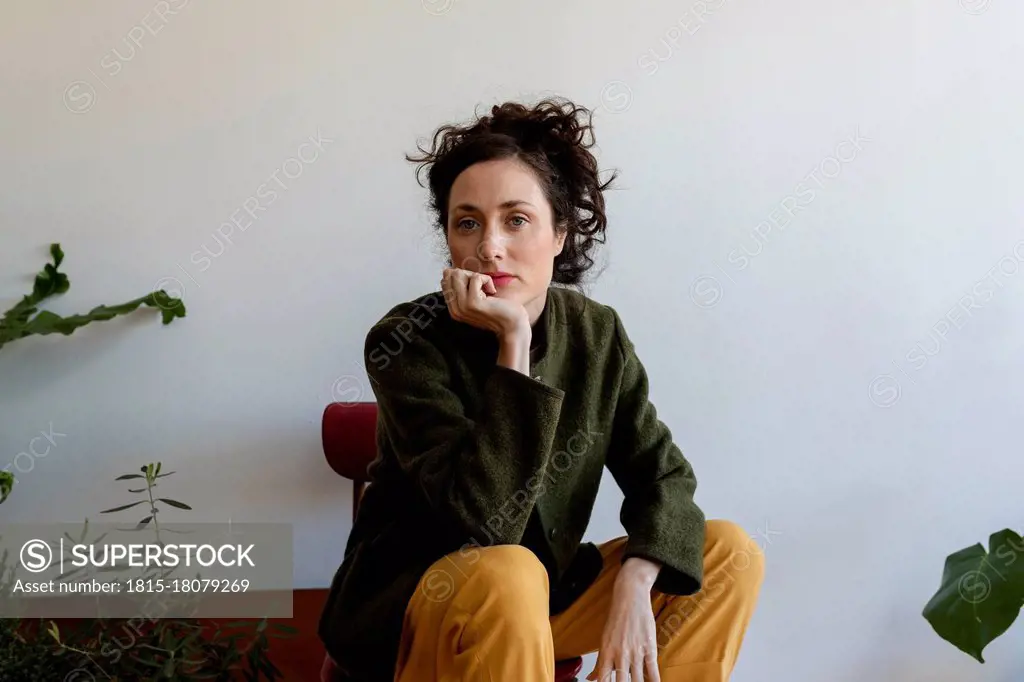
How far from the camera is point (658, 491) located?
1146 mm

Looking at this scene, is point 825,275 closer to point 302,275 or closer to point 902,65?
point 902,65

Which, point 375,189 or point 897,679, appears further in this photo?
point 897,679

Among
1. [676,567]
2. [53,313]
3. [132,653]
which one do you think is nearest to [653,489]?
[676,567]

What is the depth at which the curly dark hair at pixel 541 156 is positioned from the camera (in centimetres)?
116

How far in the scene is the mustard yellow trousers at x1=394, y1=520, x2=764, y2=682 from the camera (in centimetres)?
90

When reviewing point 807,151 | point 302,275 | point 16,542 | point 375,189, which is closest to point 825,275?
point 807,151

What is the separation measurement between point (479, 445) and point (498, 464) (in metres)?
0.03

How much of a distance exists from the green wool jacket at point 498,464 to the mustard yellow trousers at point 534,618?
0.03 meters

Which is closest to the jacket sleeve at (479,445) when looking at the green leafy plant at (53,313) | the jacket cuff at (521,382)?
the jacket cuff at (521,382)

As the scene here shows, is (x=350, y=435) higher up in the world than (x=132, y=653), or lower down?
higher up

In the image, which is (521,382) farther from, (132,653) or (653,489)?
(132,653)

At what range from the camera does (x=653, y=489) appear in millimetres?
1156

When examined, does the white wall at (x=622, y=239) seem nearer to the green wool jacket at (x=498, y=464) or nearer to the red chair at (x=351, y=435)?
the red chair at (x=351, y=435)

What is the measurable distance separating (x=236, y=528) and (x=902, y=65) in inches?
52.8
